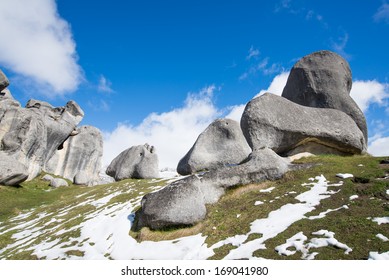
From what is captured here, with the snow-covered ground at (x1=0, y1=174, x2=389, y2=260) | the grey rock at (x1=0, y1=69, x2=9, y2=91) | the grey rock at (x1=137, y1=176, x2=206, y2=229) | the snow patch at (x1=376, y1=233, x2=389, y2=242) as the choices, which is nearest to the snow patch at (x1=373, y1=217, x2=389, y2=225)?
the snow-covered ground at (x1=0, y1=174, x2=389, y2=260)

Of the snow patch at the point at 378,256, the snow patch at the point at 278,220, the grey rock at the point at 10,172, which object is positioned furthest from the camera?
the grey rock at the point at 10,172

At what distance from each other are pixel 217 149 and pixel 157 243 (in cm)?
1800

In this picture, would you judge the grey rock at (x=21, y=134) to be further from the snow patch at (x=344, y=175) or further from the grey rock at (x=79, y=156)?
the snow patch at (x=344, y=175)

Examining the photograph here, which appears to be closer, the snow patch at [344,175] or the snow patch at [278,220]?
the snow patch at [278,220]

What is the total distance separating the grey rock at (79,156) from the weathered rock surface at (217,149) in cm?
3771

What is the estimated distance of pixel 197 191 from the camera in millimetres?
15148

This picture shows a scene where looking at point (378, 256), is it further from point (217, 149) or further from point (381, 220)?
point (217, 149)

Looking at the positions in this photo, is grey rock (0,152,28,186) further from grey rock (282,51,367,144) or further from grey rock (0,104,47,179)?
grey rock (282,51,367,144)

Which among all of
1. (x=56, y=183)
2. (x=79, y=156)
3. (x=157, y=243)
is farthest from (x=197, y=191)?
(x=79, y=156)

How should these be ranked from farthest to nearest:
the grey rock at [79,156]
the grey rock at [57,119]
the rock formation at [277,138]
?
1. the grey rock at [79,156]
2. the grey rock at [57,119]
3. the rock formation at [277,138]

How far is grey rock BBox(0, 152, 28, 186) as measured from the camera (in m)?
34.7

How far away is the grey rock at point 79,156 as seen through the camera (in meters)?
61.8

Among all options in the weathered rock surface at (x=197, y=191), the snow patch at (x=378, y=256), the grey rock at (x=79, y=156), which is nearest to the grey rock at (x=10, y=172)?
the grey rock at (x=79, y=156)

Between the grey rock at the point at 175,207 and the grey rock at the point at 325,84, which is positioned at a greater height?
the grey rock at the point at 325,84
